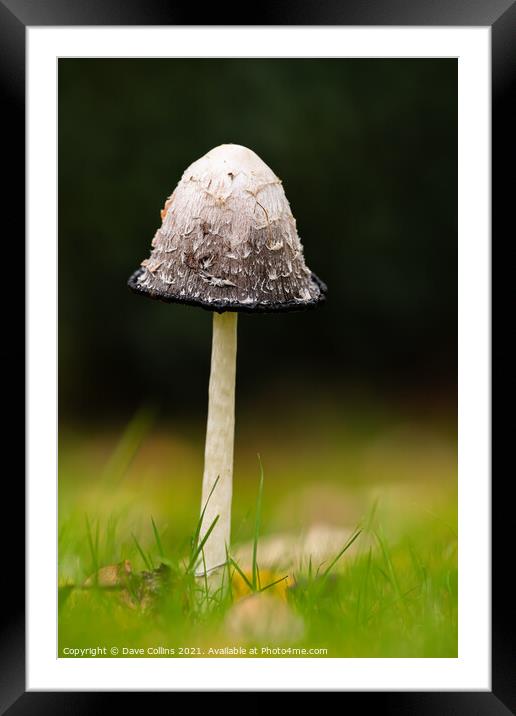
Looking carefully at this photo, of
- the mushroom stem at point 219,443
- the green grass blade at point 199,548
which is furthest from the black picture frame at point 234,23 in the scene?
the mushroom stem at point 219,443

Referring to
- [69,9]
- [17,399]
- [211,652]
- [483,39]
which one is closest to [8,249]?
[17,399]

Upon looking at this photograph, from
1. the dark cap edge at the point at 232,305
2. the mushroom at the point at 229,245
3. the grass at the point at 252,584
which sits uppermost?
the mushroom at the point at 229,245

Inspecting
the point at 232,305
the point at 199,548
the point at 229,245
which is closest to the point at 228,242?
the point at 229,245

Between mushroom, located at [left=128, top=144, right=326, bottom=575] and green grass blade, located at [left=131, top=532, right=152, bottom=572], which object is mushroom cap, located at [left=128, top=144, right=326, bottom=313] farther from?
green grass blade, located at [left=131, top=532, right=152, bottom=572]

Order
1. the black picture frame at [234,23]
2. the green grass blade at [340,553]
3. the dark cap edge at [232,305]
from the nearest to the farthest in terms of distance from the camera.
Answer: the black picture frame at [234,23] → the dark cap edge at [232,305] → the green grass blade at [340,553]

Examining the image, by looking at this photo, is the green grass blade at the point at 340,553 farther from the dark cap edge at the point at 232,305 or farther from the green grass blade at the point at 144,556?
the dark cap edge at the point at 232,305

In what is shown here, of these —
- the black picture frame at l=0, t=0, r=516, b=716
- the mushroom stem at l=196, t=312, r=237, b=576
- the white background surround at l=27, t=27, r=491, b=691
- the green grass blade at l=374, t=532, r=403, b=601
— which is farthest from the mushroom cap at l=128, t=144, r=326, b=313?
the green grass blade at l=374, t=532, r=403, b=601
